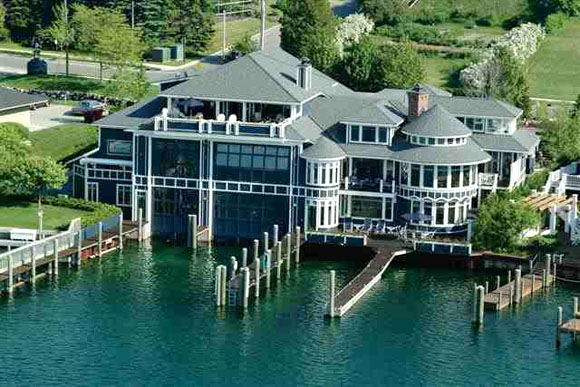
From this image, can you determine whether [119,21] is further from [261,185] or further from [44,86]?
[261,185]

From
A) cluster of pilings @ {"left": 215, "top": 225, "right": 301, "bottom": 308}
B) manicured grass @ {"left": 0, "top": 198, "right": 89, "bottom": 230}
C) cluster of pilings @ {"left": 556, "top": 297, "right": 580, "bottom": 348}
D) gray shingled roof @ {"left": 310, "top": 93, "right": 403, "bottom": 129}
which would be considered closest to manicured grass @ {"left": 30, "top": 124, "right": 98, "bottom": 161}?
manicured grass @ {"left": 0, "top": 198, "right": 89, "bottom": 230}

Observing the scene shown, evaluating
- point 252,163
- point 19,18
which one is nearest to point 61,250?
point 252,163

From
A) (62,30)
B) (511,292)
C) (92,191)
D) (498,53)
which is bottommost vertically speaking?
(511,292)

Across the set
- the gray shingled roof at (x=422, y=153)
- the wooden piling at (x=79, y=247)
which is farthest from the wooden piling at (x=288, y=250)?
the wooden piling at (x=79, y=247)

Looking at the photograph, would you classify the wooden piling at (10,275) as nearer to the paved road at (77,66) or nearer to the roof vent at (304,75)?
the roof vent at (304,75)

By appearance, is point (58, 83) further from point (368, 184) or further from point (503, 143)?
point (503, 143)
